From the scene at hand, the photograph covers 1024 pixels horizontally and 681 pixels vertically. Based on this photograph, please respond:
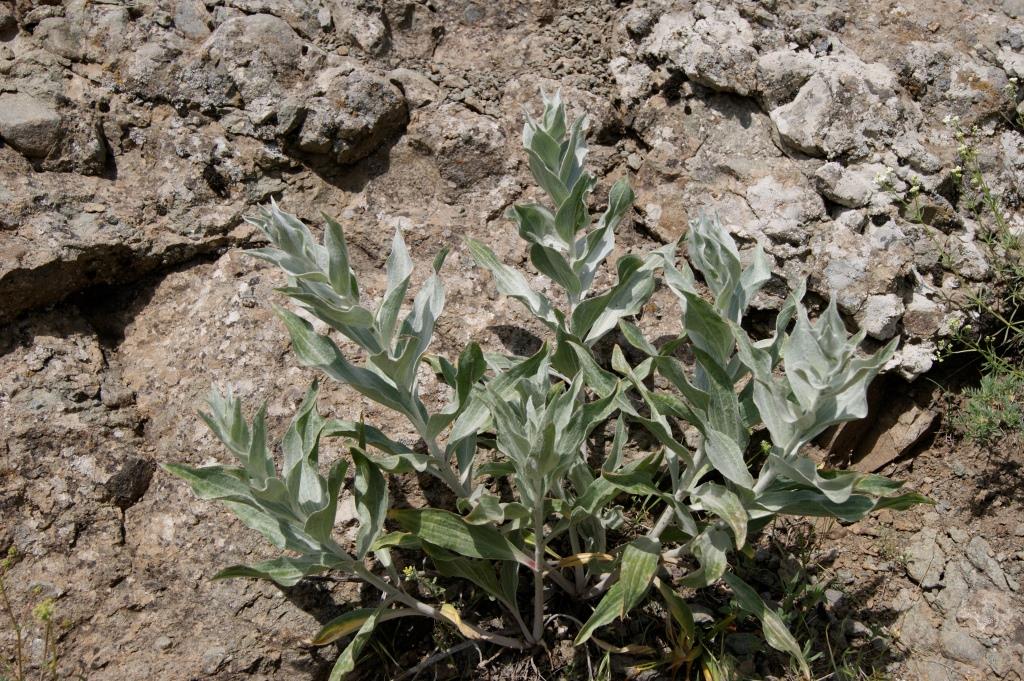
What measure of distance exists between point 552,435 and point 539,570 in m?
0.69

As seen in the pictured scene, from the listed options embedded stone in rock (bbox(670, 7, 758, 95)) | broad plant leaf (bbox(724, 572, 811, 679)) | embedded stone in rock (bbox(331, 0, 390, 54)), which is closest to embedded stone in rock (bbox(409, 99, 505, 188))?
embedded stone in rock (bbox(331, 0, 390, 54))

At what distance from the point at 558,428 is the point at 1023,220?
2.76 metres

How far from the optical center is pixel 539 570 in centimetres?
293

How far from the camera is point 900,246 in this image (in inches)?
144

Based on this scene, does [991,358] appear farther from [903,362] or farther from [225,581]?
[225,581]

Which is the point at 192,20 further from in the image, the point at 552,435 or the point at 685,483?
the point at 685,483

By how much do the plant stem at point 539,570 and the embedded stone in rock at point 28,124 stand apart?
2.78m

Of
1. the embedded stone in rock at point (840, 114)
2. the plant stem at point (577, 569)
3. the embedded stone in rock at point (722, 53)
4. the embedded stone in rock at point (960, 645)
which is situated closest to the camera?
the plant stem at point (577, 569)

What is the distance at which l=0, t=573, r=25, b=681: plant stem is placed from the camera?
2934 millimetres

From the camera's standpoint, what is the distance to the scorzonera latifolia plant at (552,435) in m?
2.61

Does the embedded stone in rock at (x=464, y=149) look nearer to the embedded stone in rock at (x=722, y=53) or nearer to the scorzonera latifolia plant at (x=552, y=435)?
the scorzonera latifolia plant at (x=552, y=435)

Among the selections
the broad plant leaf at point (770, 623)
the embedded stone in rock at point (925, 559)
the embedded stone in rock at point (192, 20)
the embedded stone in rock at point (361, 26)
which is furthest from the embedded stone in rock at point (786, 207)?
the embedded stone in rock at point (192, 20)

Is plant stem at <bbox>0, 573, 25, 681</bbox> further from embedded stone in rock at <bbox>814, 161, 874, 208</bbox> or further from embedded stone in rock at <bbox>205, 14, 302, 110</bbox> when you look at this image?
embedded stone in rock at <bbox>814, 161, 874, 208</bbox>

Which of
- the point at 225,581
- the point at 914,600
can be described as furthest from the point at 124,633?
the point at 914,600
